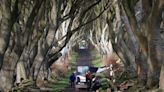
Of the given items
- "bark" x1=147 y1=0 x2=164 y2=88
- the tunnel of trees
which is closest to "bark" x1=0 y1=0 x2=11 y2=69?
the tunnel of trees

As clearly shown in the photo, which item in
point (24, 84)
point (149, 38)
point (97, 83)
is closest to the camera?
point (149, 38)

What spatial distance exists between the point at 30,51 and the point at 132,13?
742cm

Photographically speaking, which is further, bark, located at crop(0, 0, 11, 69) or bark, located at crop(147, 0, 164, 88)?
bark, located at crop(0, 0, 11, 69)

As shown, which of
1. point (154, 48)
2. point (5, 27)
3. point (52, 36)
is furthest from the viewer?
point (52, 36)

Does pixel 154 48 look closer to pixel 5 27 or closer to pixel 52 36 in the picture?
pixel 5 27

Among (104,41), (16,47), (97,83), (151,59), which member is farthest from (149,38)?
(104,41)

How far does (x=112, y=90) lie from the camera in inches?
774

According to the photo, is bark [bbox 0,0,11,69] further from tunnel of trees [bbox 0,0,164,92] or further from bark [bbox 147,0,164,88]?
bark [bbox 147,0,164,88]

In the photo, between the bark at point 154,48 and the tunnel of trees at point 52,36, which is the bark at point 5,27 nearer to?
the tunnel of trees at point 52,36

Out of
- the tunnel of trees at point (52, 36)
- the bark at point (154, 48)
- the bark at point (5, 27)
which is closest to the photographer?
the bark at point (154, 48)

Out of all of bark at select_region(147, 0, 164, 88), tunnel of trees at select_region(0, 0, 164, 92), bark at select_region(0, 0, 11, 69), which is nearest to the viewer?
bark at select_region(147, 0, 164, 88)

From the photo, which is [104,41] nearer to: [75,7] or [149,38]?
[75,7]

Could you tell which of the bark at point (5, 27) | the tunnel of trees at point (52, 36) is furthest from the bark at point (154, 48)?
the bark at point (5, 27)

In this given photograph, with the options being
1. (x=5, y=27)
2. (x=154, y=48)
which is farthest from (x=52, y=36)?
(x=154, y=48)
